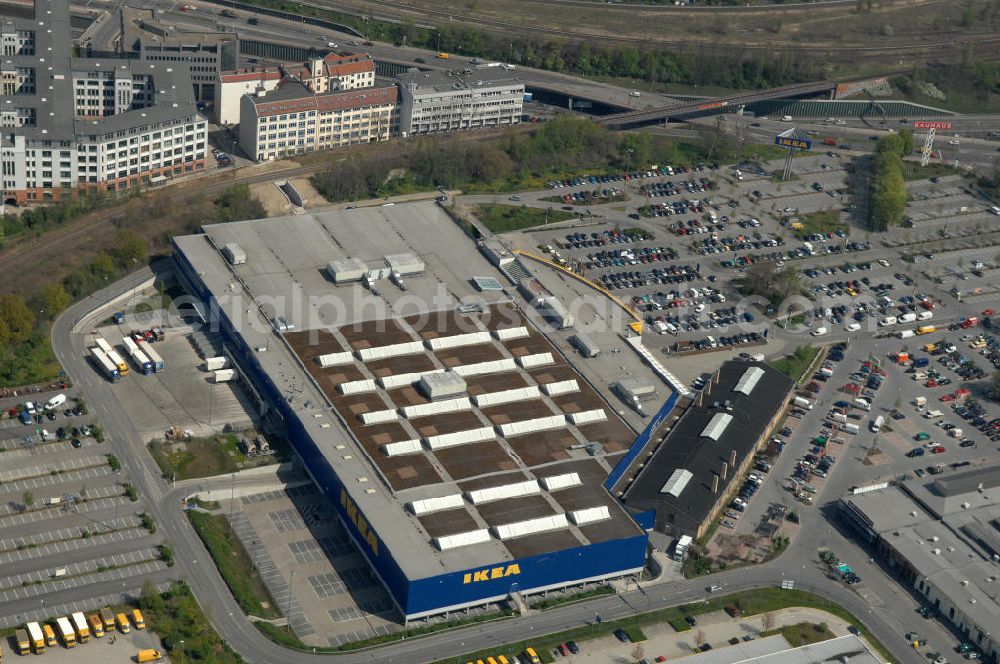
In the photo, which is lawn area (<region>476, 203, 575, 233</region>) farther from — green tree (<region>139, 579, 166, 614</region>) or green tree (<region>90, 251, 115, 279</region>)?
green tree (<region>139, 579, 166, 614</region>)

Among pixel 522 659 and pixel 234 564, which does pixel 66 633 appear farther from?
pixel 522 659

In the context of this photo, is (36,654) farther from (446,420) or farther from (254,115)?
(254,115)

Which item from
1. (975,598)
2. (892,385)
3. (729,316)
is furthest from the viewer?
(729,316)

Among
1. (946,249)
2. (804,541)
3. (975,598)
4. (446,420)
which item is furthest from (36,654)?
(946,249)

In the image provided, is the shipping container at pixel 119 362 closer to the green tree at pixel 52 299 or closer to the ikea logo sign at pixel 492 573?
the green tree at pixel 52 299

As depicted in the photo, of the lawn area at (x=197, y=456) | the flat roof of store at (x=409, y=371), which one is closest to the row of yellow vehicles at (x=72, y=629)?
the lawn area at (x=197, y=456)
